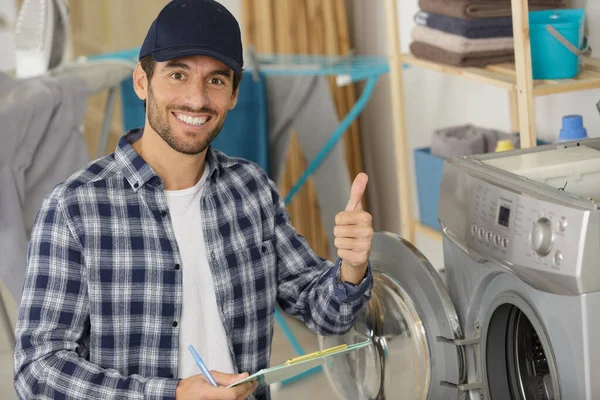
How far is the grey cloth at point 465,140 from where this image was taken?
2.56 meters

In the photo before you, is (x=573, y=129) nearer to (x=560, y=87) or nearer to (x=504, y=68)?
(x=560, y=87)

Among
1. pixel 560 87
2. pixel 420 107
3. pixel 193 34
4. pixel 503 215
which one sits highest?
pixel 193 34

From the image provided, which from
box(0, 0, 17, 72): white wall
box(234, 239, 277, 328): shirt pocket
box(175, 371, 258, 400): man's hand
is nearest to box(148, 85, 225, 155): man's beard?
box(234, 239, 277, 328): shirt pocket

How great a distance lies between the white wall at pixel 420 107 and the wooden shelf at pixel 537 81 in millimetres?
101

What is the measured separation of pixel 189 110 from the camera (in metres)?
1.71

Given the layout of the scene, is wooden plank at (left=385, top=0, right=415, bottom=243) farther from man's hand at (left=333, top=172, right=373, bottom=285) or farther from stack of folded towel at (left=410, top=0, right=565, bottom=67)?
man's hand at (left=333, top=172, right=373, bottom=285)

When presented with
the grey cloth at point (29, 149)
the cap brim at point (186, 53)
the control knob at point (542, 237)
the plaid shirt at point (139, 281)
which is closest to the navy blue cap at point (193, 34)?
the cap brim at point (186, 53)

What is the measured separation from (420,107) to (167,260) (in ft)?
5.92

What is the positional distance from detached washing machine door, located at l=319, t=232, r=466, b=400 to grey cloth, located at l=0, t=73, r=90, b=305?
833 millimetres

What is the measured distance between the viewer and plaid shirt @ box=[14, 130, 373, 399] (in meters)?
1.60

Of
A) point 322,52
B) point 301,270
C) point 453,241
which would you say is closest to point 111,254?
point 301,270

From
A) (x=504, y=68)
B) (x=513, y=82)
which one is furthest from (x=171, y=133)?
(x=504, y=68)

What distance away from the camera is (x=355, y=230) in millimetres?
1663

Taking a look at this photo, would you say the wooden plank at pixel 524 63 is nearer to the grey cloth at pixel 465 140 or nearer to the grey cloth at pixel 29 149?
the grey cloth at pixel 465 140
